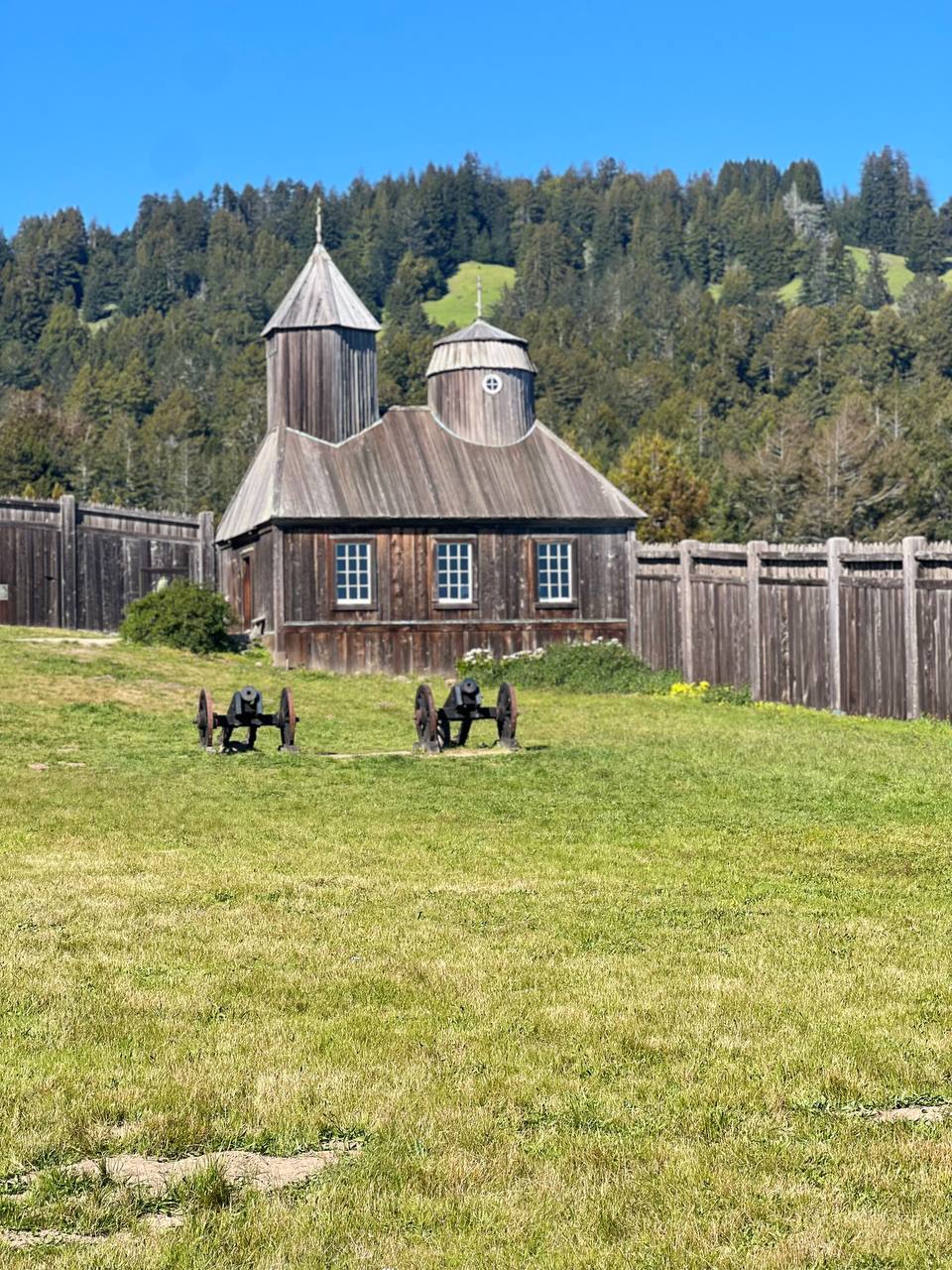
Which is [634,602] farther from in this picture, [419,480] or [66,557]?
[66,557]

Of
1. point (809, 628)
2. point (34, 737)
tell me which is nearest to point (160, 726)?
point (34, 737)

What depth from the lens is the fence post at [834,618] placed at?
26.1 m

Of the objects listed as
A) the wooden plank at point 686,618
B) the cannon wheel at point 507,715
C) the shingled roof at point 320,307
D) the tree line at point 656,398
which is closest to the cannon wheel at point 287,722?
the cannon wheel at point 507,715

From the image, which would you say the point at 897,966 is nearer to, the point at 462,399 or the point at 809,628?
the point at 809,628

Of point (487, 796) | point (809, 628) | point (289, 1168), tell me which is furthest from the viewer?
point (809, 628)

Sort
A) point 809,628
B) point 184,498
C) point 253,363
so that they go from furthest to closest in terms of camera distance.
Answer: point 253,363 → point 184,498 → point 809,628

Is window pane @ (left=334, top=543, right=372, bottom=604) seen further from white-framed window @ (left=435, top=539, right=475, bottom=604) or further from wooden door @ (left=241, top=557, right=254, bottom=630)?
wooden door @ (left=241, top=557, right=254, bottom=630)

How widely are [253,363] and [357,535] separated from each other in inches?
4430

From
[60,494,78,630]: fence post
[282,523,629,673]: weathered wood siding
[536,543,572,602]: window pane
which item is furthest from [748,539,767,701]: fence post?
[60,494,78,630]: fence post

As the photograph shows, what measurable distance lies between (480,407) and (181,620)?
8.84 meters

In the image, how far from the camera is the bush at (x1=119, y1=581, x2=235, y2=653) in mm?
34219

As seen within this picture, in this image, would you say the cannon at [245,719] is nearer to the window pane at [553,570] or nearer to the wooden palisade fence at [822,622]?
the wooden palisade fence at [822,622]

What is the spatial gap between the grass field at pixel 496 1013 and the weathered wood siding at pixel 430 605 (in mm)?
18140

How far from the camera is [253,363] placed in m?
145
